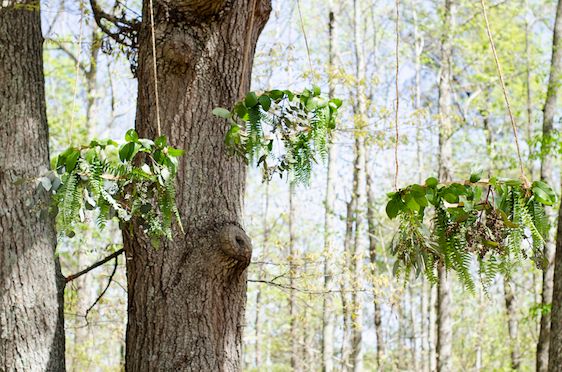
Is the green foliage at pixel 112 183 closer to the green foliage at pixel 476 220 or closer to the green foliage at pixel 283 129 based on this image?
the green foliage at pixel 283 129

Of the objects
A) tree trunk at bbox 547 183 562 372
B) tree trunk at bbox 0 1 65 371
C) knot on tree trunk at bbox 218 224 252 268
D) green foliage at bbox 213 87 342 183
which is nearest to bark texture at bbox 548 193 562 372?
tree trunk at bbox 547 183 562 372

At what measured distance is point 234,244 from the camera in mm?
3232

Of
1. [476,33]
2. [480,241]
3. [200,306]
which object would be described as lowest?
[200,306]

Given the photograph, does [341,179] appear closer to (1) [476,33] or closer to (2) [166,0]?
(1) [476,33]

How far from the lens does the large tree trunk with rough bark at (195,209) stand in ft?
10.7

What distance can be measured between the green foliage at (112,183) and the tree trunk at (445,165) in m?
7.29

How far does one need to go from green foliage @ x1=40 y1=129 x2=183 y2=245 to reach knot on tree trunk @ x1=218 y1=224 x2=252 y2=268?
1.96ft

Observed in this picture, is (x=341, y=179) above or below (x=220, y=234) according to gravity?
above

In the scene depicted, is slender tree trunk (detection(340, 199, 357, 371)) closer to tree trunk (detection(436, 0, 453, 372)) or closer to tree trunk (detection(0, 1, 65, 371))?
tree trunk (detection(436, 0, 453, 372))

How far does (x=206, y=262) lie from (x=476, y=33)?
52.1ft

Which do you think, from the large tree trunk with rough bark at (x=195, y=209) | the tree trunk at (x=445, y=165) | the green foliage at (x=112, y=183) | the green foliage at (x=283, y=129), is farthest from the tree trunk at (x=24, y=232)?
the tree trunk at (x=445, y=165)

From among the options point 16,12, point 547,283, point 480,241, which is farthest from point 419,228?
point 547,283

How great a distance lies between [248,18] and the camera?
363cm

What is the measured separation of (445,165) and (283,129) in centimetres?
963
